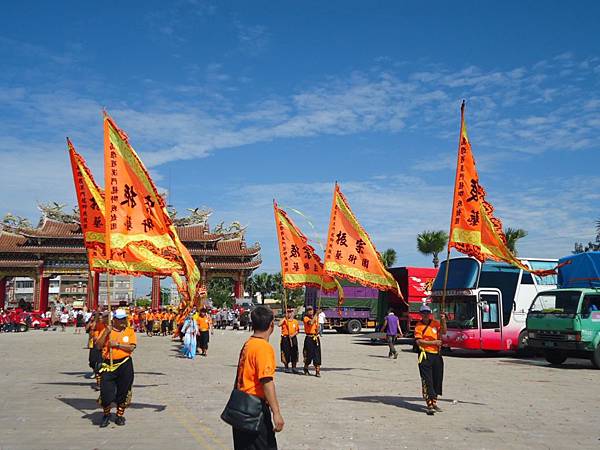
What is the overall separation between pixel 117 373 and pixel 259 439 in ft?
14.4

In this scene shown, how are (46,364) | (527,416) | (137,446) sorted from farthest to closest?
(46,364) < (527,416) < (137,446)

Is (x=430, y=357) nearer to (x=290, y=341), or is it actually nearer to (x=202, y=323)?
(x=290, y=341)

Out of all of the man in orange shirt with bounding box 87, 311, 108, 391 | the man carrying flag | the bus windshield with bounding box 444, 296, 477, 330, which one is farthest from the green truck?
the man in orange shirt with bounding box 87, 311, 108, 391

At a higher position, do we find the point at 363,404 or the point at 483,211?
the point at 483,211

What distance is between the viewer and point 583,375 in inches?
610

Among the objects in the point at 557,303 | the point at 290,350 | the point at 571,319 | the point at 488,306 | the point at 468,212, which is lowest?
the point at 290,350

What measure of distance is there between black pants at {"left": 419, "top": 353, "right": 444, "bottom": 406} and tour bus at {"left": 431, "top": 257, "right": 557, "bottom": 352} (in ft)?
35.3

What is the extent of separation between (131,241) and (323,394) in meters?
4.59

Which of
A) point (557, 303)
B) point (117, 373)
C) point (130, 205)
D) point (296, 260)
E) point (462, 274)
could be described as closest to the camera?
point (117, 373)

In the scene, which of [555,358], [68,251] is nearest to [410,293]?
[555,358]

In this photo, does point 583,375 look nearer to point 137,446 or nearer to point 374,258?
point 374,258

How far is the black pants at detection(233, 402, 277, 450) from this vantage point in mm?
4793

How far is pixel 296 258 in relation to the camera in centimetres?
1620

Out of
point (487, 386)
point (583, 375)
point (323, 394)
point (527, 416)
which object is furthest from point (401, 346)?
point (527, 416)
